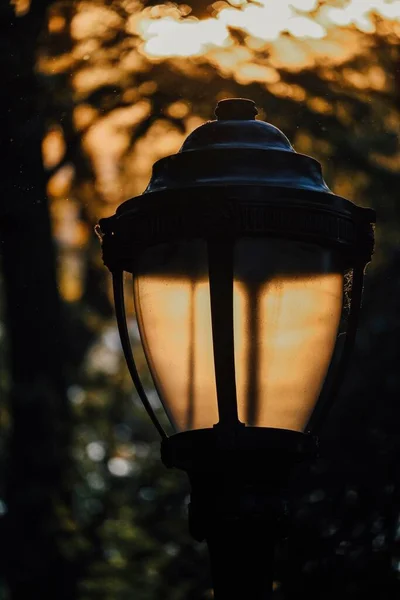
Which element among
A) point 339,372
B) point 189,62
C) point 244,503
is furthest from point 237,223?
point 189,62

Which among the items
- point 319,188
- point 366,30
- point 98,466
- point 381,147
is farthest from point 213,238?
point 98,466

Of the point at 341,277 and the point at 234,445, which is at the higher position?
the point at 341,277

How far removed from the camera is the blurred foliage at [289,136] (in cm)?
923

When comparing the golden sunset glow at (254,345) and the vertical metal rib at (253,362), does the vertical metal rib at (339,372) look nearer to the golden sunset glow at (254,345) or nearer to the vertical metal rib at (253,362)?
the golden sunset glow at (254,345)

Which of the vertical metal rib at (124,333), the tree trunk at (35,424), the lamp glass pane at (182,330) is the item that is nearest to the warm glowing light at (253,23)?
the tree trunk at (35,424)

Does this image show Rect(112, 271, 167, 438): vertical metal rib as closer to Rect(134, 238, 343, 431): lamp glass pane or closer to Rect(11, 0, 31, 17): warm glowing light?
Rect(134, 238, 343, 431): lamp glass pane

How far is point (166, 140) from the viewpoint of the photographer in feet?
36.1

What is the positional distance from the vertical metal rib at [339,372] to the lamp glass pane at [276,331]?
0.26 ft

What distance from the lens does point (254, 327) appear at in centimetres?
379

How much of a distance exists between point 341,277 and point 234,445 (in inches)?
24.0

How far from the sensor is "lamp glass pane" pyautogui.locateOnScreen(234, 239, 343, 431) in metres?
3.78

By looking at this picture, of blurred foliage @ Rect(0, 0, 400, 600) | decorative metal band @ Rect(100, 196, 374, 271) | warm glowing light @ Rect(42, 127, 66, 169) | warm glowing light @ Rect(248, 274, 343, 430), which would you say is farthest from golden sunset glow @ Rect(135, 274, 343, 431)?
warm glowing light @ Rect(42, 127, 66, 169)

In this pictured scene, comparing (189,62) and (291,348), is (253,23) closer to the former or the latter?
(189,62)

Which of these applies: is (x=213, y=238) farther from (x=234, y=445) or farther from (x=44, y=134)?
(x=44, y=134)
